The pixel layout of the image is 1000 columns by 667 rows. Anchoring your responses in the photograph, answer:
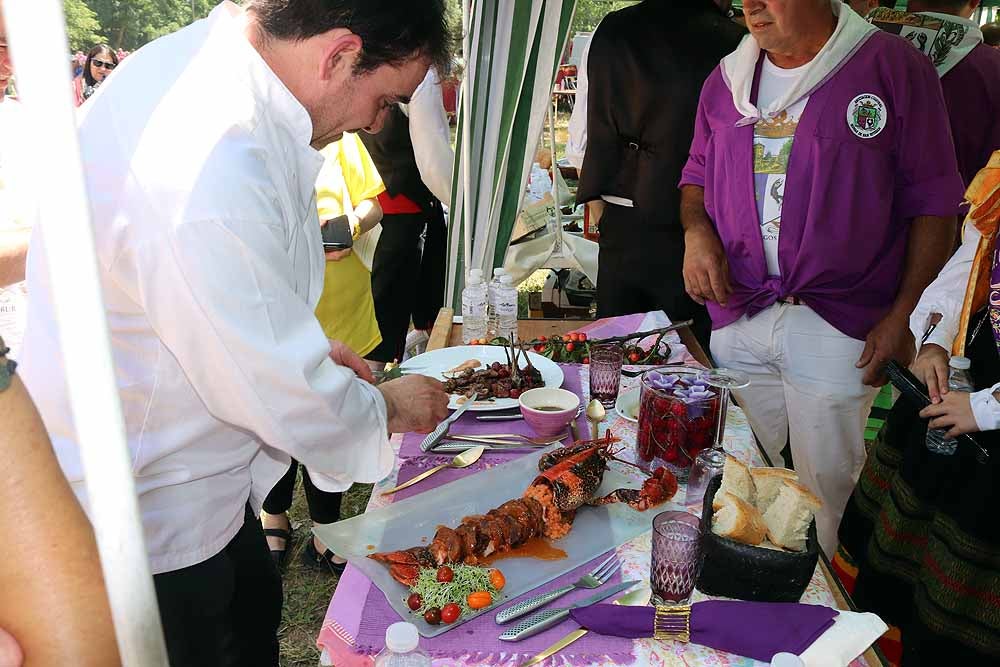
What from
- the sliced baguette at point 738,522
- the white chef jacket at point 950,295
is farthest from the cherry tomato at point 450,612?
the white chef jacket at point 950,295

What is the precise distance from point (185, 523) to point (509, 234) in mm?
2451

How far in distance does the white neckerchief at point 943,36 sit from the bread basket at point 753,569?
118 inches

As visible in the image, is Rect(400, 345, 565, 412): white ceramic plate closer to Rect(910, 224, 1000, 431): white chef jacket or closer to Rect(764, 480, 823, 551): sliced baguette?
Rect(764, 480, 823, 551): sliced baguette

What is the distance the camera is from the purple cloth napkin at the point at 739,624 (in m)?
1.19

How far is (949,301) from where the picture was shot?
81.7 inches

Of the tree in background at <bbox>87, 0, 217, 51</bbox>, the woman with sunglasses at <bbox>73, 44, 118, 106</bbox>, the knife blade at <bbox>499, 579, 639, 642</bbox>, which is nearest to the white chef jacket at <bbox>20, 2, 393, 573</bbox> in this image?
the knife blade at <bbox>499, 579, 639, 642</bbox>

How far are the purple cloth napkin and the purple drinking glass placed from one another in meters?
0.06

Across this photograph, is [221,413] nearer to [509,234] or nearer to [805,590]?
[805,590]

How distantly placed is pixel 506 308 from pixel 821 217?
1.08 metres

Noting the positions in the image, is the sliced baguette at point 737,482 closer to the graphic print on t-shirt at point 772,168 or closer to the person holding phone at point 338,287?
the graphic print on t-shirt at point 772,168

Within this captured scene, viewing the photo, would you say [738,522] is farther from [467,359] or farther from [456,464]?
[467,359]

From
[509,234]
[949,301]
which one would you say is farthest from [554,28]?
[949,301]

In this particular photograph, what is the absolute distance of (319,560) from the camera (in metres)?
3.21

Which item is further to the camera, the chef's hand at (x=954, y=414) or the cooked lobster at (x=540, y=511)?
the chef's hand at (x=954, y=414)
